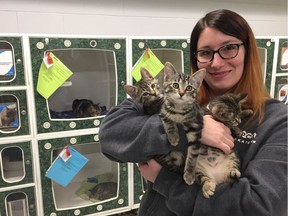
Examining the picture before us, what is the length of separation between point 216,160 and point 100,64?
3.88 feet

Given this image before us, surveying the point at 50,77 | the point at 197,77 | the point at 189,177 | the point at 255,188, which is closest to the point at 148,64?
the point at 50,77

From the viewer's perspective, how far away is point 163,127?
31.4 inches

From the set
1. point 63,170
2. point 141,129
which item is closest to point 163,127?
point 141,129

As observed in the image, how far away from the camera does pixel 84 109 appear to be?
169 cm

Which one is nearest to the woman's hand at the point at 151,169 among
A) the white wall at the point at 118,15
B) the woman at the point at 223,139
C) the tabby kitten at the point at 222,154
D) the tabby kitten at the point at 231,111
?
the woman at the point at 223,139

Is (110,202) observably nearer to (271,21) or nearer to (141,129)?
(141,129)

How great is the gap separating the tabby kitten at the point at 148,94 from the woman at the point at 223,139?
49 millimetres

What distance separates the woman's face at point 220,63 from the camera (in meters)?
0.88

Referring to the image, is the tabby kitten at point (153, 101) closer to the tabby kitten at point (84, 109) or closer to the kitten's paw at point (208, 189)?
the kitten's paw at point (208, 189)

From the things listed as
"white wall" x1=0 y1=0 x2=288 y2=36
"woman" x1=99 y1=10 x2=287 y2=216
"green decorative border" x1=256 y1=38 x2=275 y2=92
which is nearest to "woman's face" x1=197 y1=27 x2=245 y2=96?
"woman" x1=99 y1=10 x2=287 y2=216

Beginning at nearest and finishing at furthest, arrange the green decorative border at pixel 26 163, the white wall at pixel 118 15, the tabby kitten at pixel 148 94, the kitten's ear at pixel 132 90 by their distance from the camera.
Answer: the tabby kitten at pixel 148 94
the kitten's ear at pixel 132 90
the green decorative border at pixel 26 163
the white wall at pixel 118 15

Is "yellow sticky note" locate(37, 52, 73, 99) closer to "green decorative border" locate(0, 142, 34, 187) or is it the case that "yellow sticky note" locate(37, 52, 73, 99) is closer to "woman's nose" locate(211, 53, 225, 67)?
"green decorative border" locate(0, 142, 34, 187)

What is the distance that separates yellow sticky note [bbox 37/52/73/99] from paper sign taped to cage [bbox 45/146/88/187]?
37cm

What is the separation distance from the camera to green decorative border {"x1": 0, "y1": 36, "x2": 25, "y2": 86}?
133cm
